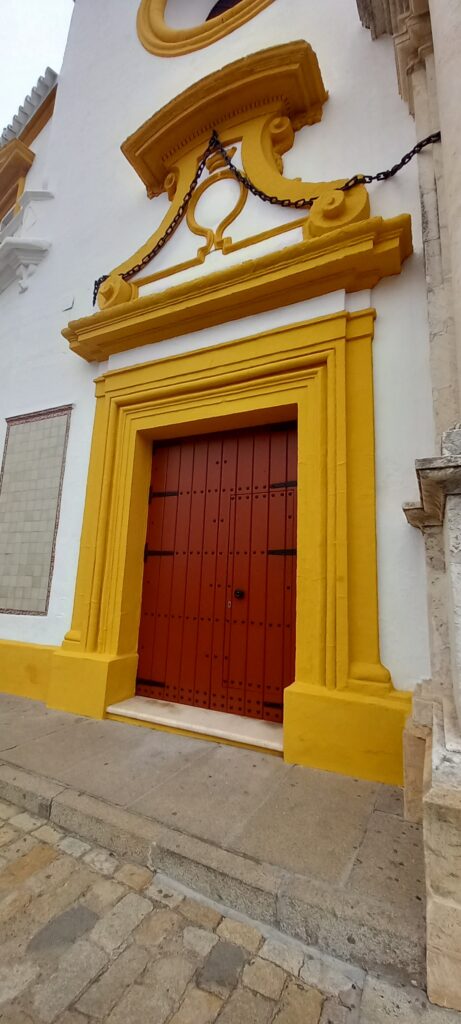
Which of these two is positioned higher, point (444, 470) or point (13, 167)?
point (13, 167)

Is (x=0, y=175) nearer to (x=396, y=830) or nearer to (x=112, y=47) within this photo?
(x=112, y=47)

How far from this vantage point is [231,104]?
3.71 meters

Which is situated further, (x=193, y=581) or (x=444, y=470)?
(x=193, y=581)

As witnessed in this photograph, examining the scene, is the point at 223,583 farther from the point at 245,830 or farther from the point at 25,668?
the point at 25,668

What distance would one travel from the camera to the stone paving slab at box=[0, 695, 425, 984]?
138 cm

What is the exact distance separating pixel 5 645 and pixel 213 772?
2511 millimetres

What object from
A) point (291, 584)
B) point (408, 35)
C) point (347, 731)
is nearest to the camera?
point (347, 731)

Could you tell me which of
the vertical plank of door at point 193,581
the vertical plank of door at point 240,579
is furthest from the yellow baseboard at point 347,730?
the vertical plank of door at point 193,581

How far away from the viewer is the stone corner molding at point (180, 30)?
419cm

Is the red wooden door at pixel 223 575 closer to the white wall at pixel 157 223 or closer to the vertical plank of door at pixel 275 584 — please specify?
the vertical plank of door at pixel 275 584

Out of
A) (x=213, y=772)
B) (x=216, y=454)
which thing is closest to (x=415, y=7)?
(x=216, y=454)

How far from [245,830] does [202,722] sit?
1.14 meters

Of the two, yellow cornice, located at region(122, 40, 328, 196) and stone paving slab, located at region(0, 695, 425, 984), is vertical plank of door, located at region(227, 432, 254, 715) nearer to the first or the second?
stone paving slab, located at region(0, 695, 425, 984)

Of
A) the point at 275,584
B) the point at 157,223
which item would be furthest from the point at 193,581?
the point at 157,223
